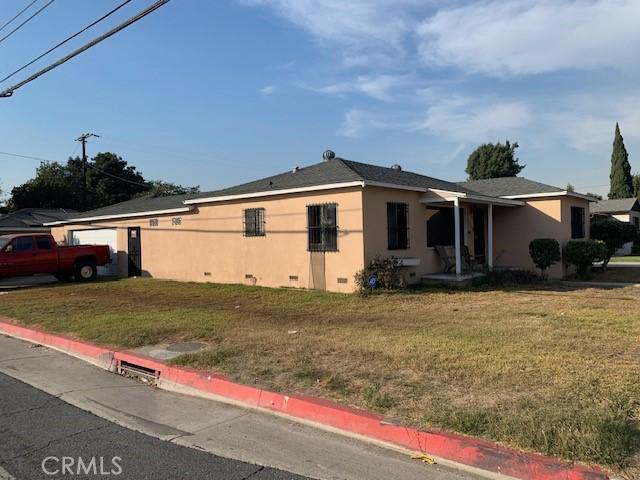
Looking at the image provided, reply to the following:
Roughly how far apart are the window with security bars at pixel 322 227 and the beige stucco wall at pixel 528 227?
807 cm

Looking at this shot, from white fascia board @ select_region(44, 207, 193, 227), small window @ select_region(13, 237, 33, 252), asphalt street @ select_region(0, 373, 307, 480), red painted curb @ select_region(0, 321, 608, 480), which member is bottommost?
asphalt street @ select_region(0, 373, 307, 480)

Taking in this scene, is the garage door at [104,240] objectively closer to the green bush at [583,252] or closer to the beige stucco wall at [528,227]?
the beige stucco wall at [528,227]

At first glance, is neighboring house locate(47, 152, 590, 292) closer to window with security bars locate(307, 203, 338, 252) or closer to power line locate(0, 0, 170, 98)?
window with security bars locate(307, 203, 338, 252)

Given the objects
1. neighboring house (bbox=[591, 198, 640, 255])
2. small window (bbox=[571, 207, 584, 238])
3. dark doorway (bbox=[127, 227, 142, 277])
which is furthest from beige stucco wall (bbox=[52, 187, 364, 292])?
neighboring house (bbox=[591, 198, 640, 255])

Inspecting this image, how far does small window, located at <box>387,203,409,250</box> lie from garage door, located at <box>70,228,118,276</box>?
13451 millimetres

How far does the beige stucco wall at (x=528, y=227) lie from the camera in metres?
19.2

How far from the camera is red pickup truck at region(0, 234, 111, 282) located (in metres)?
19.2

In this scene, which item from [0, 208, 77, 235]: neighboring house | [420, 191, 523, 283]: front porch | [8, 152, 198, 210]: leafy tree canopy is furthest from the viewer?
[8, 152, 198, 210]: leafy tree canopy

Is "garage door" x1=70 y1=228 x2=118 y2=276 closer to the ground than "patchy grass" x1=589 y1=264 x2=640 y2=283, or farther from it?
farther from it

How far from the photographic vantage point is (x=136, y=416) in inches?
219

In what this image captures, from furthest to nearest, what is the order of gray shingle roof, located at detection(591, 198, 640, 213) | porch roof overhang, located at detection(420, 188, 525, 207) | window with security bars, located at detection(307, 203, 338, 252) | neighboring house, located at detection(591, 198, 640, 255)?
gray shingle roof, located at detection(591, 198, 640, 213) < neighboring house, located at detection(591, 198, 640, 255) < porch roof overhang, located at detection(420, 188, 525, 207) < window with security bars, located at detection(307, 203, 338, 252)

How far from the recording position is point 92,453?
4.53 m

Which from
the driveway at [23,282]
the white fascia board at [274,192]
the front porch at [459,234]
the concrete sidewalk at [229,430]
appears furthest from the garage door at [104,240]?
the concrete sidewalk at [229,430]

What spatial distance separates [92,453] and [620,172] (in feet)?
209
